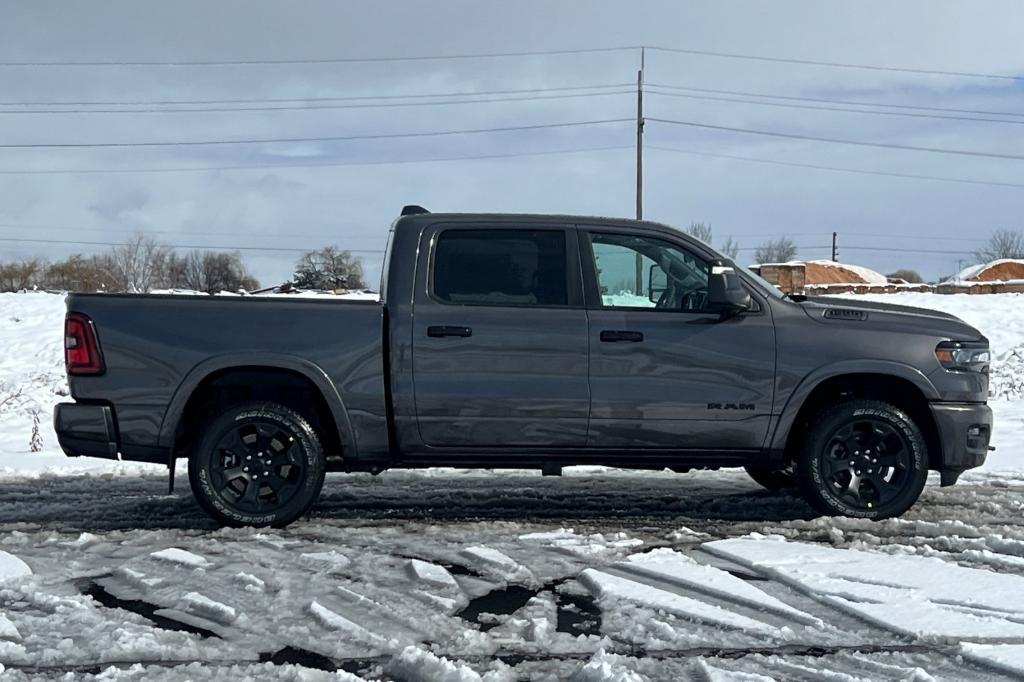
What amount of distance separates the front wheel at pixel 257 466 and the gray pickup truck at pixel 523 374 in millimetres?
11

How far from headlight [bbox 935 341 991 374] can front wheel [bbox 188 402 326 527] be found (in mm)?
4022

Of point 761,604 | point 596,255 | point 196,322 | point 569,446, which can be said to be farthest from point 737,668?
point 196,322

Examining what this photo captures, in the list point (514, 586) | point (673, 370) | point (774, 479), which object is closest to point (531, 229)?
point (673, 370)

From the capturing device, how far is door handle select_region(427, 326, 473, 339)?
237 inches

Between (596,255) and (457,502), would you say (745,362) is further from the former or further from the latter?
(457,502)

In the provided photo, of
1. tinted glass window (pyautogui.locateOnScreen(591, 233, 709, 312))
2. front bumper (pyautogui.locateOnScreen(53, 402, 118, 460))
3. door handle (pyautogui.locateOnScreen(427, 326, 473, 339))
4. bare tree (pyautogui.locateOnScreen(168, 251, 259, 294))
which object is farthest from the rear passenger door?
bare tree (pyautogui.locateOnScreen(168, 251, 259, 294))

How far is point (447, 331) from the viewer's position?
6035 millimetres

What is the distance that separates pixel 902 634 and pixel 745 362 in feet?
7.65

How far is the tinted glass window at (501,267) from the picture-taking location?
6168mm

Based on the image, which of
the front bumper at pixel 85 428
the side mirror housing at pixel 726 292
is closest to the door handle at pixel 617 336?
the side mirror housing at pixel 726 292

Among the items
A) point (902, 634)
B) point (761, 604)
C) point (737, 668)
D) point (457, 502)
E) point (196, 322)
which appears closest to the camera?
point (737, 668)

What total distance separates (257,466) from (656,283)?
9.16ft

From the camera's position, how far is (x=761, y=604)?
450cm

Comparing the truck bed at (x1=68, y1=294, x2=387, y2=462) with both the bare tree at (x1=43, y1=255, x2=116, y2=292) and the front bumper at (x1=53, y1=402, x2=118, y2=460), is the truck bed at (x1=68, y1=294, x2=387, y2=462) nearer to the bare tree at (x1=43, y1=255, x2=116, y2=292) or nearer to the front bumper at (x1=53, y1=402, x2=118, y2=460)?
the front bumper at (x1=53, y1=402, x2=118, y2=460)
